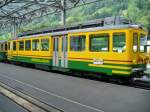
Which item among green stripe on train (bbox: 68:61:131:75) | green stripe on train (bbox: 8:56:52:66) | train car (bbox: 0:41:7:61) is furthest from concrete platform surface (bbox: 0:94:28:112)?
Result: train car (bbox: 0:41:7:61)

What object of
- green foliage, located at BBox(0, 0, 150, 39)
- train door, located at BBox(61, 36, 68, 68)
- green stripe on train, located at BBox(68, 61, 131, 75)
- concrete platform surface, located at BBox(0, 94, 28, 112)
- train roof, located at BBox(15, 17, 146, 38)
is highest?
green foliage, located at BBox(0, 0, 150, 39)

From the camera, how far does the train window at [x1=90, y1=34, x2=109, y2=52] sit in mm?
16312

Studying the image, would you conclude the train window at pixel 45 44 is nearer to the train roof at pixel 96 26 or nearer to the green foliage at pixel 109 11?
the train roof at pixel 96 26

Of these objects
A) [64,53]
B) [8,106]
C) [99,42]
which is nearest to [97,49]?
[99,42]

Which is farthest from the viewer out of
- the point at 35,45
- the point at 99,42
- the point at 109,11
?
the point at 109,11

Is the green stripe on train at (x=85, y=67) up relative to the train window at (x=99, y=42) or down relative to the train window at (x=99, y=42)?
down

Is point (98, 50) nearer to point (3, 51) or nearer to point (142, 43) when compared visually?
point (142, 43)

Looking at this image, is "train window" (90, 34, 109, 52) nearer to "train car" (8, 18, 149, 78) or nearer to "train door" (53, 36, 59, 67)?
"train car" (8, 18, 149, 78)

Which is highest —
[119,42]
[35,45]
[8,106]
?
[119,42]

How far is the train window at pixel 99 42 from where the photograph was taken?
16.3m

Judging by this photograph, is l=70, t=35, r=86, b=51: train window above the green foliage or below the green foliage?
below

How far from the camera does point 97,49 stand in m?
17.0

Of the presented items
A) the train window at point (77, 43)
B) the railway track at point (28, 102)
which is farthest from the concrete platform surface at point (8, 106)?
the train window at point (77, 43)

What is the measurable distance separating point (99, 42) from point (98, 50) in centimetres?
43
